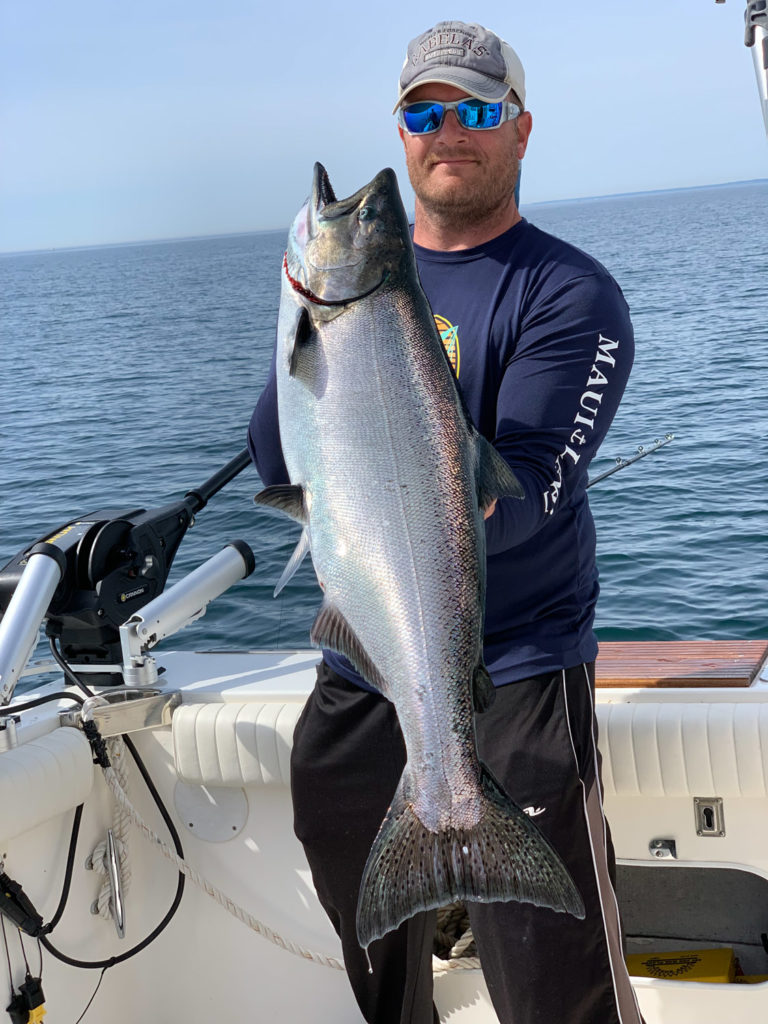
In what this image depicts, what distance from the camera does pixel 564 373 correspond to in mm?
2244

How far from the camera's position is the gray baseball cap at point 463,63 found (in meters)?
2.43

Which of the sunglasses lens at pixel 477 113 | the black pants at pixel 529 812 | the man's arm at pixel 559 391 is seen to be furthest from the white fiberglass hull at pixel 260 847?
the sunglasses lens at pixel 477 113

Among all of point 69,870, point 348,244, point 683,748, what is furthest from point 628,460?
point 348,244

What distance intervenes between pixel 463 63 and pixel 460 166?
8.8 inches

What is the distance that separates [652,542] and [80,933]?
8045mm

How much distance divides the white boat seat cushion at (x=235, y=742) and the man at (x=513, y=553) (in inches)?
15.5

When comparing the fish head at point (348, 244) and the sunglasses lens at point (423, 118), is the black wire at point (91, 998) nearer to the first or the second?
the fish head at point (348, 244)

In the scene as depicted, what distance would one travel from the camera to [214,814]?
10.7 feet

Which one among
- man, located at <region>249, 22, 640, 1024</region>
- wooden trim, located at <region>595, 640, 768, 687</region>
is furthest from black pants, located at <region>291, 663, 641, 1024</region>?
wooden trim, located at <region>595, 640, 768, 687</region>

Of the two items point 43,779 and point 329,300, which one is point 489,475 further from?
point 43,779

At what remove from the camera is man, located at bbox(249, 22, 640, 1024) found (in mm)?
2291

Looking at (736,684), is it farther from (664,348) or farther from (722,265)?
(722,265)

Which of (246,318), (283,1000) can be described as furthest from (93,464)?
(246,318)

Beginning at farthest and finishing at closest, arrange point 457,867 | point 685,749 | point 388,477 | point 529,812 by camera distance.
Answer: point 685,749, point 529,812, point 457,867, point 388,477
